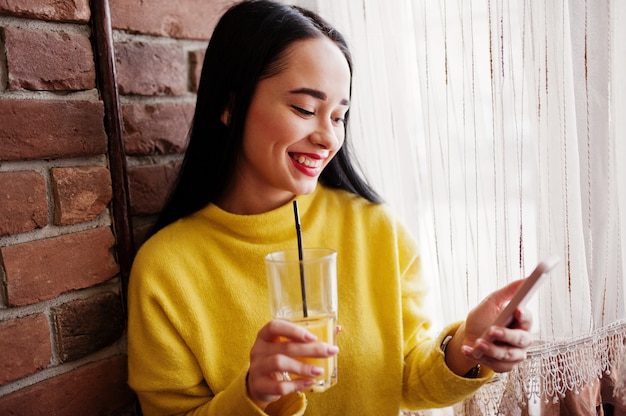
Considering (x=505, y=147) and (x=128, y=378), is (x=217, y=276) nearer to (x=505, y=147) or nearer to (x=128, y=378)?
(x=128, y=378)

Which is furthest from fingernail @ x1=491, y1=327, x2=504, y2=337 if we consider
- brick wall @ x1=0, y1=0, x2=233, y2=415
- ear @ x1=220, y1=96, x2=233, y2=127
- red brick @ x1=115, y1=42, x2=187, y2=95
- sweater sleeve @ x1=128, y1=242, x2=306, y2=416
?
red brick @ x1=115, y1=42, x2=187, y2=95

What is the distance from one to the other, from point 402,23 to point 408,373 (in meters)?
0.71

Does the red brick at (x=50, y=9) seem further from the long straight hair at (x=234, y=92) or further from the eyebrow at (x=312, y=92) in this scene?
the eyebrow at (x=312, y=92)

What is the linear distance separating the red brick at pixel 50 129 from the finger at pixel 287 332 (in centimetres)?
52

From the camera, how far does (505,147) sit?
3.50 feet

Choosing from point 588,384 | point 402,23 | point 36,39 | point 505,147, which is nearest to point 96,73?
point 36,39

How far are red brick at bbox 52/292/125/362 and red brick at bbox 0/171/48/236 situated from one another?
0.17 meters

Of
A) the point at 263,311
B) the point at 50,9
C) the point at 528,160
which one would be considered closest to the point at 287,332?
the point at 263,311

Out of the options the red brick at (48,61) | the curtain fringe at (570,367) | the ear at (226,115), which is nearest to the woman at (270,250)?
the ear at (226,115)

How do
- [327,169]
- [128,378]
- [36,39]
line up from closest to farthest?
[36,39]
[128,378]
[327,169]

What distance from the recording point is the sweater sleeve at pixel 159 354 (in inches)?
41.4

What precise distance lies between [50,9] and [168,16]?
30cm

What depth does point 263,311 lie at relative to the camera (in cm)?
112

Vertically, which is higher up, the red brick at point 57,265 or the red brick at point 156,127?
the red brick at point 156,127
